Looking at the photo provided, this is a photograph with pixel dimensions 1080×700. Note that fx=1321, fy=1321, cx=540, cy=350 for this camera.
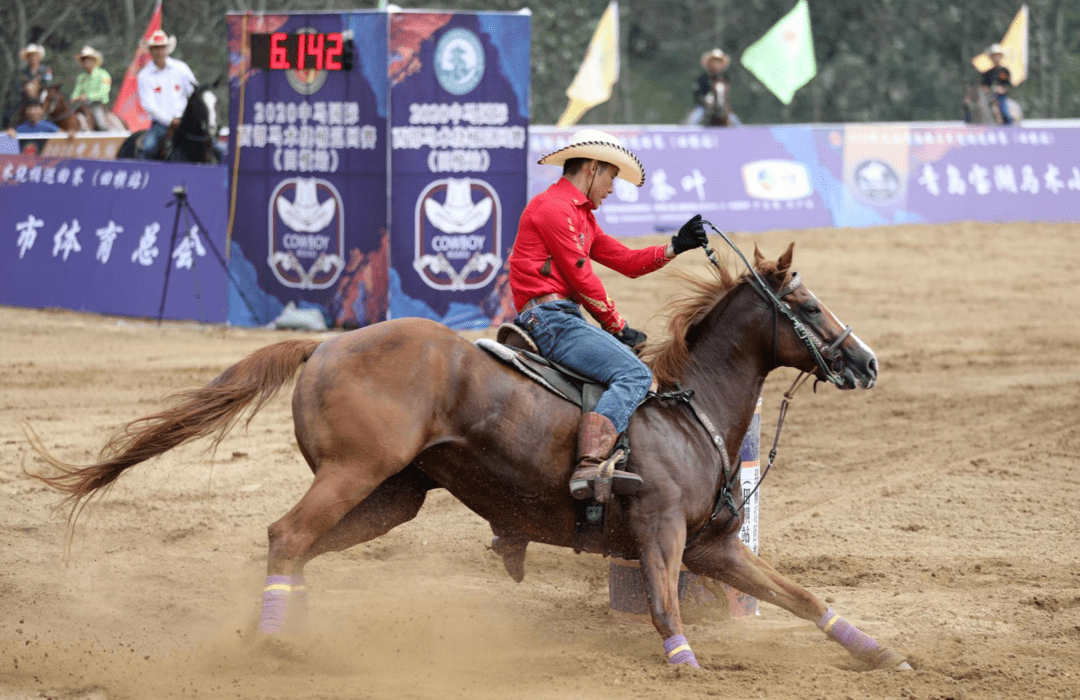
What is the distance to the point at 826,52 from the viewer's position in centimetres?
3397

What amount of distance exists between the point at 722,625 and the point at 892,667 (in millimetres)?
1031

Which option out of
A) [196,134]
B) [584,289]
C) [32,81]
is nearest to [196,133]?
[196,134]

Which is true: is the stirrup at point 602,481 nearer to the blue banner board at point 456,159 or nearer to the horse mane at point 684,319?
the horse mane at point 684,319

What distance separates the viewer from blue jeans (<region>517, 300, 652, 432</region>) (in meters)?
5.77

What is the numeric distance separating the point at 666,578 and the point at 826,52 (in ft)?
99.4

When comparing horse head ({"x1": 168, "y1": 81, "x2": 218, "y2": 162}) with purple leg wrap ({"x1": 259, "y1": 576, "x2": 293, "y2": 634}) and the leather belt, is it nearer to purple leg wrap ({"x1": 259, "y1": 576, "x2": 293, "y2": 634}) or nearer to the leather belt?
the leather belt

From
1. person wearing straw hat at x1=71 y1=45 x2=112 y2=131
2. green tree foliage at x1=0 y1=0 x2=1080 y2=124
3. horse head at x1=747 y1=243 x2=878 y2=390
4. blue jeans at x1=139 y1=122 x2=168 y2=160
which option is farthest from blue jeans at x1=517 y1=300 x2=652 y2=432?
green tree foliage at x1=0 y1=0 x2=1080 y2=124

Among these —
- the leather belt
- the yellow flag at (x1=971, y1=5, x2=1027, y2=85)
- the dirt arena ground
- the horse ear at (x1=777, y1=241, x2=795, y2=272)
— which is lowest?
the dirt arena ground

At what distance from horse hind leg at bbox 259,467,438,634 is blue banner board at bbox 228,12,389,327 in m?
7.94

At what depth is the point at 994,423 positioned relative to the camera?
34.8 feet

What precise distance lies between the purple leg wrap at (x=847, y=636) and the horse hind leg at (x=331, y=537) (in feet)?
6.22

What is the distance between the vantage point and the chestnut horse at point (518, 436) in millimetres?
5586

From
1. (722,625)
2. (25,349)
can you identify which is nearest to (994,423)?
(722,625)

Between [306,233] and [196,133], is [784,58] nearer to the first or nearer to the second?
[196,133]
